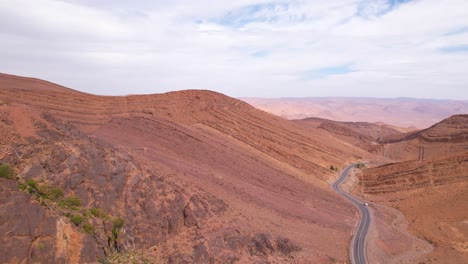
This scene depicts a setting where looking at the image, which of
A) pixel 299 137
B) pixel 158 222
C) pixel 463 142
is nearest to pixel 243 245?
pixel 158 222

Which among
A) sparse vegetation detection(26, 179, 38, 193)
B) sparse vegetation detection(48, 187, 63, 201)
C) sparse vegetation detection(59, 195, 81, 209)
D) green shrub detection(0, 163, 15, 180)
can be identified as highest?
green shrub detection(0, 163, 15, 180)

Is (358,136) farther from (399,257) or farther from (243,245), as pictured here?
(243,245)

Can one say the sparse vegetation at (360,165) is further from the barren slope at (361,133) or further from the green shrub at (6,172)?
the green shrub at (6,172)

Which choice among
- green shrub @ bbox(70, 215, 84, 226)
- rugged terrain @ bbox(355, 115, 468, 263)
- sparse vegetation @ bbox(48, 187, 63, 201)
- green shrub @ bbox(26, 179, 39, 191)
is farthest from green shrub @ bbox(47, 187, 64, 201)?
rugged terrain @ bbox(355, 115, 468, 263)

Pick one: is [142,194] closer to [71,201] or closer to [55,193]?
[71,201]

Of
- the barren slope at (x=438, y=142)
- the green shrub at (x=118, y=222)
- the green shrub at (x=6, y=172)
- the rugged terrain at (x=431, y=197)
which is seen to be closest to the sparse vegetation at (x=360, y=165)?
the rugged terrain at (x=431, y=197)

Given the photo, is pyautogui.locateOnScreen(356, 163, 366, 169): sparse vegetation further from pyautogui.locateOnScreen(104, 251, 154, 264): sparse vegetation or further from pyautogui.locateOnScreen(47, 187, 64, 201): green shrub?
pyautogui.locateOnScreen(47, 187, 64, 201): green shrub
